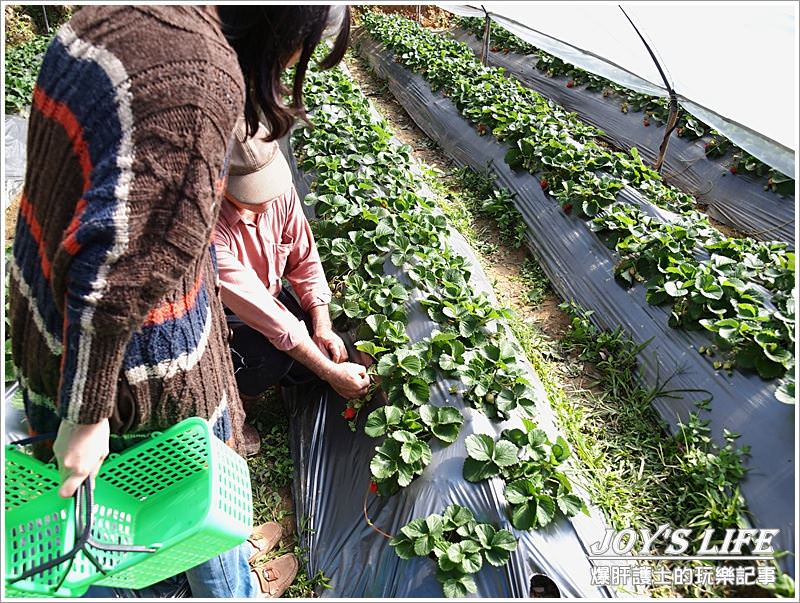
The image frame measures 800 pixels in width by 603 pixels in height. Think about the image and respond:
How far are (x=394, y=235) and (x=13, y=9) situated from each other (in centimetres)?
1068

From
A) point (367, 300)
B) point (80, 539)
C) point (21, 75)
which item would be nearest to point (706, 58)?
point (367, 300)

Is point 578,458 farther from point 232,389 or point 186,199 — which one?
point 186,199

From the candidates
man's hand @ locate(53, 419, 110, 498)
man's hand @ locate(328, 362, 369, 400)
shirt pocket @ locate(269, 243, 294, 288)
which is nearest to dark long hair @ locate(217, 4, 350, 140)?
man's hand @ locate(53, 419, 110, 498)

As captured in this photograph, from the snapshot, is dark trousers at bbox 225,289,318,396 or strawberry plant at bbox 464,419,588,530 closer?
strawberry plant at bbox 464,419,588,530

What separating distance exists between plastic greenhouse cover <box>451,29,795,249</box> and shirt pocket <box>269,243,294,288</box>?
131 inches

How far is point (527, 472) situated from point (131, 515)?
48.2 inches

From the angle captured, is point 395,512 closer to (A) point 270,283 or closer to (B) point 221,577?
(B) point 221,577

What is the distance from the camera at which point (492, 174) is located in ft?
16.2

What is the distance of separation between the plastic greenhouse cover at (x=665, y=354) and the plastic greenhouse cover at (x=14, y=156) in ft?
11.8

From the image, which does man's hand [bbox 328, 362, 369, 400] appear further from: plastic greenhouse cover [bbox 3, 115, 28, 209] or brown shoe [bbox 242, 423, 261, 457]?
plastic greenhouse cover [bbox 3, 115, 28, 209]

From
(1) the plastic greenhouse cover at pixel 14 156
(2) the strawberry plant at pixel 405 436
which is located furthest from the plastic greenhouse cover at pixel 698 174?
(1) the plastic greenhouse cover at pixel 14 156

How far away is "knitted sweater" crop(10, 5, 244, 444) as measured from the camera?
0.90 metres

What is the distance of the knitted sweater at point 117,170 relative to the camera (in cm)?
90

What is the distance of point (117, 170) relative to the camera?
35.3 inches
